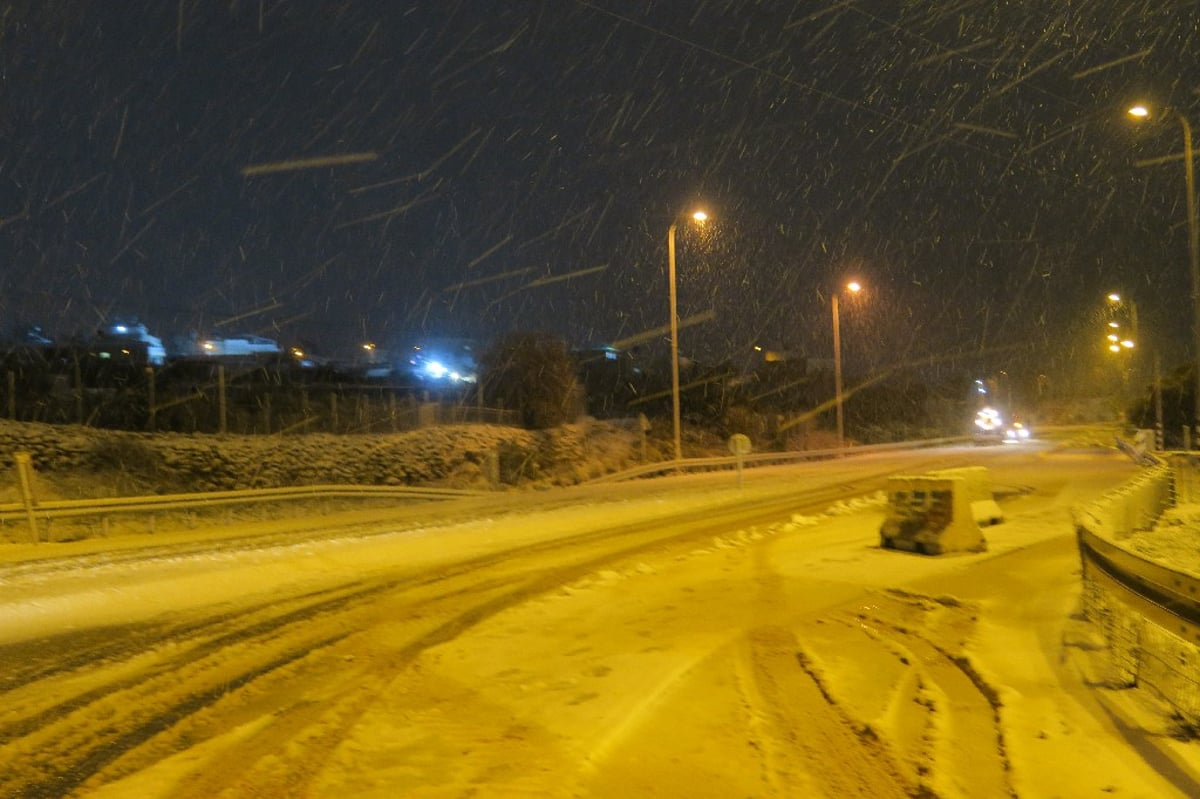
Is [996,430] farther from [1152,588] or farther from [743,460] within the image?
[1152,588]

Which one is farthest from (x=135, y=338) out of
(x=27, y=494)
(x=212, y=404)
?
(x=27, y=494)

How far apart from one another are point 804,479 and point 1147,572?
25052mm

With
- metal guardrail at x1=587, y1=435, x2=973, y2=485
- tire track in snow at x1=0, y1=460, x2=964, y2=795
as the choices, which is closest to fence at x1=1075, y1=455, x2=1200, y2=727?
tire track in snow at x1=0, y1=460, x2=964, y2=795

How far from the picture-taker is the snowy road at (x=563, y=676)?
5.78 meters

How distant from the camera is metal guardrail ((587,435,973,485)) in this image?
36.7m

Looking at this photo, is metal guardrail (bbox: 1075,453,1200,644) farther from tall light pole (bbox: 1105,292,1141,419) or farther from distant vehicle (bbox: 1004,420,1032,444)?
distant vehicle (bbox: 1004,420,1032,444)

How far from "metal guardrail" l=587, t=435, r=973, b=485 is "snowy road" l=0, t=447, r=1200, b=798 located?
16.6 m

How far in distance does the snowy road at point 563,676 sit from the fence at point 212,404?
15.8m

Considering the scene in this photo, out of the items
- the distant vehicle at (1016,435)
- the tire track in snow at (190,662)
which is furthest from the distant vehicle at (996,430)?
the tire track in snow at (190,662)

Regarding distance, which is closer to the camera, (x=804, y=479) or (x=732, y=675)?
(x=732, y=675)

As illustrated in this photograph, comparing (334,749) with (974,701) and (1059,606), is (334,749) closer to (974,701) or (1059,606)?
(974,701)

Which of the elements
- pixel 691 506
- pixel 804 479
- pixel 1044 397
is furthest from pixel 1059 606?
pixel 1044 397

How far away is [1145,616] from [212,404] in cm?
3109

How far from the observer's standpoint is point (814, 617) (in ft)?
33.6
